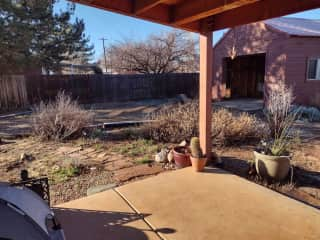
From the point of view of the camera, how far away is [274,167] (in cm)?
331

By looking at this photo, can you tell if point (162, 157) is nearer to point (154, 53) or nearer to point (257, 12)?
point (257, 12)

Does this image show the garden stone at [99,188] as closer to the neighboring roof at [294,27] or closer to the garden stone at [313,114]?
the garden stone at [313,114]

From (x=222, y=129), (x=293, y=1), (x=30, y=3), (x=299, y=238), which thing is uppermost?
(x=30, y=3)

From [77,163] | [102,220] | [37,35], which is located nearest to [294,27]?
[77,163]

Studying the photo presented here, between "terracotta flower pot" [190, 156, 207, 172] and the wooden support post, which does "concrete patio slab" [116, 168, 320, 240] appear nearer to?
"terracotta flower pot" [190, 156, 207, 172]

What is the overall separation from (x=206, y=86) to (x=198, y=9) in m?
1.01

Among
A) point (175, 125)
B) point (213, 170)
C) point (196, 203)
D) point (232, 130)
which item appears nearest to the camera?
point (196, 203)

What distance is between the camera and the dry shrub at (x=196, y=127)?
4879 mm

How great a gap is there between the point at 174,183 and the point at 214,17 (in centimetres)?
224

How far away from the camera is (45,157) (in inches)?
174

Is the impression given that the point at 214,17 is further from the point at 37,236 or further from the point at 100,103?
the point at 100,103

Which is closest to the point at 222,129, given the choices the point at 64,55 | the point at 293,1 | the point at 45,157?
the point at 293,1

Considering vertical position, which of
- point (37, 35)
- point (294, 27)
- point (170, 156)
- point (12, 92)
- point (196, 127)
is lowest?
point (170, 156)

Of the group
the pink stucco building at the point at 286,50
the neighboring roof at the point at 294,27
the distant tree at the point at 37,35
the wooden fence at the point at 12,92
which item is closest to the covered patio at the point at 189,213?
the pink stucco building at the point at 286,50
